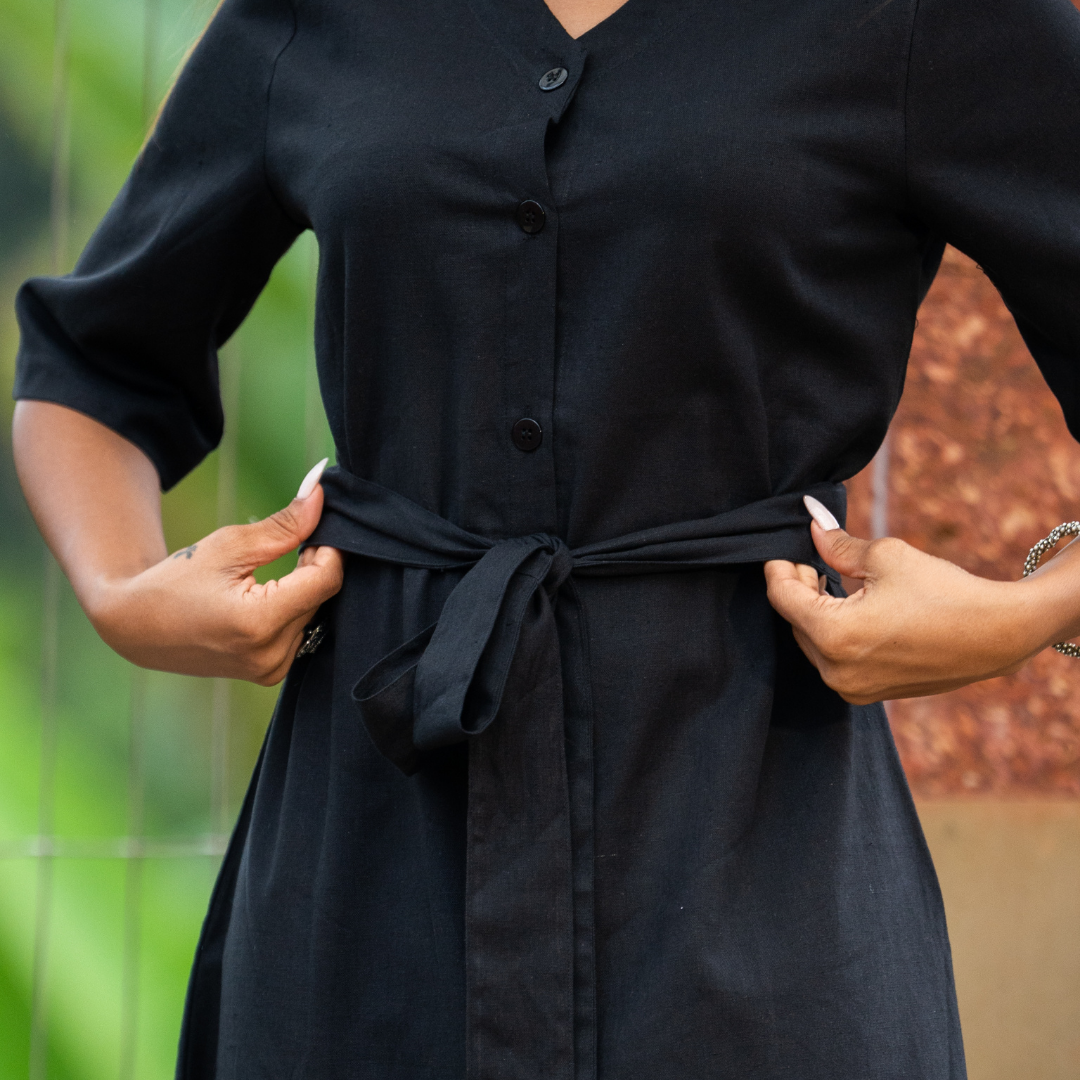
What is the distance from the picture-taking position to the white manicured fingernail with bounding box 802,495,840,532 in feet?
2.61

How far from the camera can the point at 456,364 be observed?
826 mm

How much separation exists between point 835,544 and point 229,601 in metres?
0.41

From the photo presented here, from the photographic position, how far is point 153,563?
95 centimetres

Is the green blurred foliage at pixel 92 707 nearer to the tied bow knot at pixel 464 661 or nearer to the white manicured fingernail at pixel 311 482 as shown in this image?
the white manicured fingernail at pixel 311 482

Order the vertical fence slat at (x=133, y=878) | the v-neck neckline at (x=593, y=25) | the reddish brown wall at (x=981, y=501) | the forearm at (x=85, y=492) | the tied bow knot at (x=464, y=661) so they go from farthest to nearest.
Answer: the vertical fence slat at (x=133, y=878)
the reddish brown wall at (x=981, y=501)
the forearm at (x=85, y=492)
the v-neck neckline at (x=593, y=25)
the tied bow knot at (x=464, y=661)

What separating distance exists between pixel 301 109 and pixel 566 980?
639mm

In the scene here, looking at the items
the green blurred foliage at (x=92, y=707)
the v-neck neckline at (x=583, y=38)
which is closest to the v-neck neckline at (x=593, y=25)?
the v-neck neckline at (x=583, y=38)

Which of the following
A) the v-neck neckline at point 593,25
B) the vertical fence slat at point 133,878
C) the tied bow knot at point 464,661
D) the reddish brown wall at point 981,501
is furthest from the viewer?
the vertical fence slat at point 133,878

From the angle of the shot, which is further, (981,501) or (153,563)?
(981,501)

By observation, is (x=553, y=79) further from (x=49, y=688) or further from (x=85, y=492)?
(x=49, y=688)

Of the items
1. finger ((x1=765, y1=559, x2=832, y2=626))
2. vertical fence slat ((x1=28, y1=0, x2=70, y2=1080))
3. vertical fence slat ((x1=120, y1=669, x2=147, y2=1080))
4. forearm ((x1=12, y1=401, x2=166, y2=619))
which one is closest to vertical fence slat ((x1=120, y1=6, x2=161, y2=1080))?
vertical fence slat ((x1=120, y1=669, x2=147, y2=1080))

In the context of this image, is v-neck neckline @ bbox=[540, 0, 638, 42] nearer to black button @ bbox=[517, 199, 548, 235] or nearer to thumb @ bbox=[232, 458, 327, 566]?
black button @ bbox=[517, 199, 548, 235]

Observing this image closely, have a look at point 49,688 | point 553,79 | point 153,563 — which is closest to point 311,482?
point 153,563

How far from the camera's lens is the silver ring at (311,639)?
882mm
